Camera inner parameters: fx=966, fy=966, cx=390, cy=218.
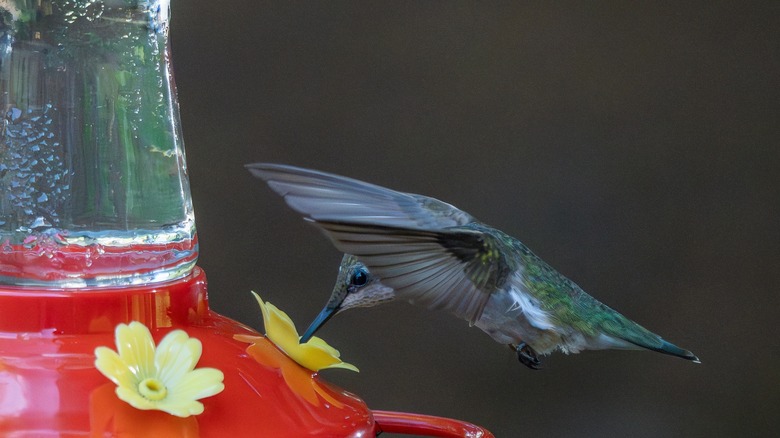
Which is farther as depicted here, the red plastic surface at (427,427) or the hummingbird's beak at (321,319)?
the hummingbird's beak at (321,319)

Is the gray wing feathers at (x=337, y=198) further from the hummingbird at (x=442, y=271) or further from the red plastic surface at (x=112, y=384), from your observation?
the red plastic surface at (x=112, y=384)

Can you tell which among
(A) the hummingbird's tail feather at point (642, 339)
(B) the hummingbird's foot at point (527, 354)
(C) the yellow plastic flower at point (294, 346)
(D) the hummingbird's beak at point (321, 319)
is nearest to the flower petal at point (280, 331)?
(C) the yellow plastic flower at point (294, 346)

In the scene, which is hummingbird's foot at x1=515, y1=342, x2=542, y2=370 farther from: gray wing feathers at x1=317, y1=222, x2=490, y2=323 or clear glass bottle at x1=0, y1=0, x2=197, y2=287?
clear glass bottle at x1=0, y1=0, x2=197, y2=287

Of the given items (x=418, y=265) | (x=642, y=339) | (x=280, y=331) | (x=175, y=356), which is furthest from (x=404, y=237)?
(x=642, y=339)

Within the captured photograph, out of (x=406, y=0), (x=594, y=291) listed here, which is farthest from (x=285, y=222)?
(x=594, y=291)

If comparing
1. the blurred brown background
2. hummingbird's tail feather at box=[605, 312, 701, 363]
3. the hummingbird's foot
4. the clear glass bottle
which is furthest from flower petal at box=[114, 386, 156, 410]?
the blurred brown background

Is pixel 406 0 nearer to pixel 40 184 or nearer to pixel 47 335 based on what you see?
pixel 40 184
